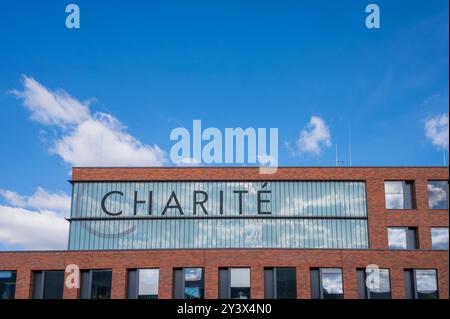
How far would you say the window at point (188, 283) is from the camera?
38000mm

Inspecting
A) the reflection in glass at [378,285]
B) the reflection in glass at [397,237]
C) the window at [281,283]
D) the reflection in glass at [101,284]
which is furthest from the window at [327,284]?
the reflection in glass at [101,284]

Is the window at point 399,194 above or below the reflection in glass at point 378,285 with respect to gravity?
above

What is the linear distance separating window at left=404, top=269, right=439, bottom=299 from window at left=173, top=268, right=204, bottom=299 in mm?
14970

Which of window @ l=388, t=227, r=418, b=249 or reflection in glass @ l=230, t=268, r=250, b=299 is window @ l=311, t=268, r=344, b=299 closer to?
reflection in glass @ l=230, t=268, r=250, b=299

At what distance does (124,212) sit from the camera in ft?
147

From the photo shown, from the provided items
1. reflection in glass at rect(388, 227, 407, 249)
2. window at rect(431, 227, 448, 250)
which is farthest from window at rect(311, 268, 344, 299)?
window at rect(431, 227, 448, 250)

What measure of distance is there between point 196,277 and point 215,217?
24.6 feet

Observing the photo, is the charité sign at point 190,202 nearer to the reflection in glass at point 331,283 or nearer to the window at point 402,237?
the reflection in glass at point 331,283

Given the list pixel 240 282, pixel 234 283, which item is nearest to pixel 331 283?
pixel 240 282

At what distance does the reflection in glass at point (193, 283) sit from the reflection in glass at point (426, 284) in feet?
51.3

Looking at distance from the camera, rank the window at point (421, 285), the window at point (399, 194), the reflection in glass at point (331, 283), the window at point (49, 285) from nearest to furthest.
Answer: the reflection in glass at point (331, 283) < the window at point (49, 285) < the window at point (421, 285) < the window at point (399, 194)


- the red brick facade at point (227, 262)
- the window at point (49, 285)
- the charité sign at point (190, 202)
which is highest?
the charité sign at point (190, 202)

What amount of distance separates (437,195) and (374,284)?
11.3m
